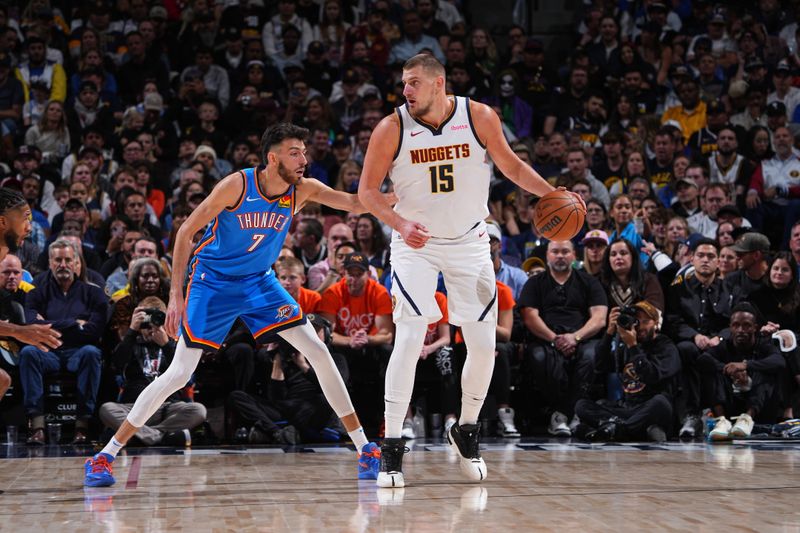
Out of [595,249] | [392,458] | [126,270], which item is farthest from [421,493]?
[126,270]

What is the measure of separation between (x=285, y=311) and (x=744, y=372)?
425 centimetres

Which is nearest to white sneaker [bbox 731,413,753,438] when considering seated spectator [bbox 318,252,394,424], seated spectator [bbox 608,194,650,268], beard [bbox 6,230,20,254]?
seated spectator [bbox 608,194,650,268]

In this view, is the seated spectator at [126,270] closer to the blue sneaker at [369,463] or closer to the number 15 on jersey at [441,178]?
the blue sneaker at [369,463]

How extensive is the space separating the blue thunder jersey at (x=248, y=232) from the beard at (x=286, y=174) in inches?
2.0

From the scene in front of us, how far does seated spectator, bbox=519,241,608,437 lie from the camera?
8.40 m

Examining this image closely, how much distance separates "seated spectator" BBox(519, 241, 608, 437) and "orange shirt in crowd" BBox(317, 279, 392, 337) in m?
1.19

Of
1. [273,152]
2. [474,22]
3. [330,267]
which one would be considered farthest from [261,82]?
[273,152]

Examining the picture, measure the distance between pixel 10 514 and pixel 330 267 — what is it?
489cm

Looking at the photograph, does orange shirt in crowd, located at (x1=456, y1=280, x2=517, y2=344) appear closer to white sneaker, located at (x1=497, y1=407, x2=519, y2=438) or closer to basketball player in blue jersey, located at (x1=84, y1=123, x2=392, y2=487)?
white sneaker, located at (x1=497, y1=407, x2=519, y2=438)

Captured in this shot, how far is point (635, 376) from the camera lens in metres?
8.00

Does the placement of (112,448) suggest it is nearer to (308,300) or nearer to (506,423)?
(308,300)

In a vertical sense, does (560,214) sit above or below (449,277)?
above

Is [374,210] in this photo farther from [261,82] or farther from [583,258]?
[261,82]

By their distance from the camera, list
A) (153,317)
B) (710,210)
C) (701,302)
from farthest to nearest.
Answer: (710,210) → (701,302) → (153,317)
